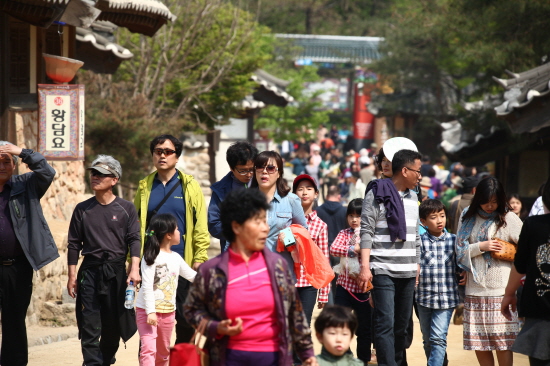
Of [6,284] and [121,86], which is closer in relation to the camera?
[6,284]

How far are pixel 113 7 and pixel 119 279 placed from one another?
4.69 m

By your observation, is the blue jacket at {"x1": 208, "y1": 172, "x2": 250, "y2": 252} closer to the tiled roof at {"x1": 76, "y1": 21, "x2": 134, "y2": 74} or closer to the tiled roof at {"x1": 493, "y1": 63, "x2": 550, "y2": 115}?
the tiled roof at {"x1": 493, "y1": 63, "x2": 550, "y2": 115}

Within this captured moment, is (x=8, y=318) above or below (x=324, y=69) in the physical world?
below

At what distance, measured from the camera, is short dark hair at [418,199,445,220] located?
625 centimetres

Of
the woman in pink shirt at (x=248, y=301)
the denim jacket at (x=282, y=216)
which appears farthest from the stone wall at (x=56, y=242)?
the woman in pink shirt at (x=248, y=301)

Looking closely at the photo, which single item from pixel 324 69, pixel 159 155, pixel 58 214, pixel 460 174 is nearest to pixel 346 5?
pixel 324 69

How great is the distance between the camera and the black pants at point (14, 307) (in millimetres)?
5598

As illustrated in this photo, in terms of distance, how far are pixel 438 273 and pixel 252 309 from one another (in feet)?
9.59

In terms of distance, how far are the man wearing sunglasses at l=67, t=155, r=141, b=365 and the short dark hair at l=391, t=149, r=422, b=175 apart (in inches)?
83.3

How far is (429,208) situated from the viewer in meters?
6.27

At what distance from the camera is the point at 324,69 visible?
123 ft

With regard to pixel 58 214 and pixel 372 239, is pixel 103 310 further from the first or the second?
pixel 58 214

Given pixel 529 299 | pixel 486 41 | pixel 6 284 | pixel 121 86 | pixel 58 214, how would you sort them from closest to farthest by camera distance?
pixel 529 299 → pixel 6 284 → pixel 58 214 → pixel 486 41 → pixel 121 86

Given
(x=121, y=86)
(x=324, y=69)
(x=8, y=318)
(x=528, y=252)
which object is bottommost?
(x=8, y=318)
